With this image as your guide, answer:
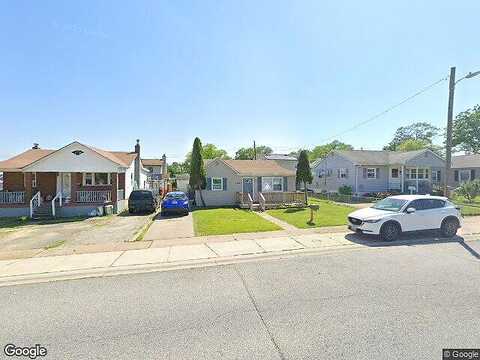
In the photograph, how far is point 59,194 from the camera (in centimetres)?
1862

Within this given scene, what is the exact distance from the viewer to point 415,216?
10.7 m

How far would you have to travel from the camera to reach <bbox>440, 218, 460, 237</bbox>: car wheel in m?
11.0

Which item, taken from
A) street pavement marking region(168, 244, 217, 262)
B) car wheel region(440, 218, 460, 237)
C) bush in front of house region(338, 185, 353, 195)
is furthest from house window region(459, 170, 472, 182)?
street pavement marking region(168, 244, 217, 262)

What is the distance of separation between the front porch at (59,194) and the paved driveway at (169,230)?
588 centimetres

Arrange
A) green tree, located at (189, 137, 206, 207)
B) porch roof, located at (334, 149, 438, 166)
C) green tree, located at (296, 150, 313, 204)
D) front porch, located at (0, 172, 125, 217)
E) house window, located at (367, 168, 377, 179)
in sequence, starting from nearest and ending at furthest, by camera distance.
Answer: front porch, located at (0, 172, 125, 217)
green tree, located at (189, 137, 206, 207)
green tree, located at (296, 150, 313, 204)
porch roof, located at (334, 149, 438, 166)
house window, located at (367, 168, 377, 179)

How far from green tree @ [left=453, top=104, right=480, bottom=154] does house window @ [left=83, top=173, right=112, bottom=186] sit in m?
63.9

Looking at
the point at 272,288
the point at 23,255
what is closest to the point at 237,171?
the point at 23,255

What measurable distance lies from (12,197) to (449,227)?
996 inches

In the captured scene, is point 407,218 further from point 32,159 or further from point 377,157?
point 32,159

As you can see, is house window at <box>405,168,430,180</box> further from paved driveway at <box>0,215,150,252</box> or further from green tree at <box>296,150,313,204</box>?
paved driveway at <box>0,215,150,252</box>

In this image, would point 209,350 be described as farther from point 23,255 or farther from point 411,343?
point 23,255

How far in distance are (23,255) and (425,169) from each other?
36.2 m

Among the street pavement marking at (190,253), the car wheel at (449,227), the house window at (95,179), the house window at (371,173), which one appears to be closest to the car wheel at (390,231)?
the car wheel at (449,227)

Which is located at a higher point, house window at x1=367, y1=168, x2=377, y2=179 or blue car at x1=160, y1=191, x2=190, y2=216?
house window at x1=367, y1=168, x2=377, y2=179
